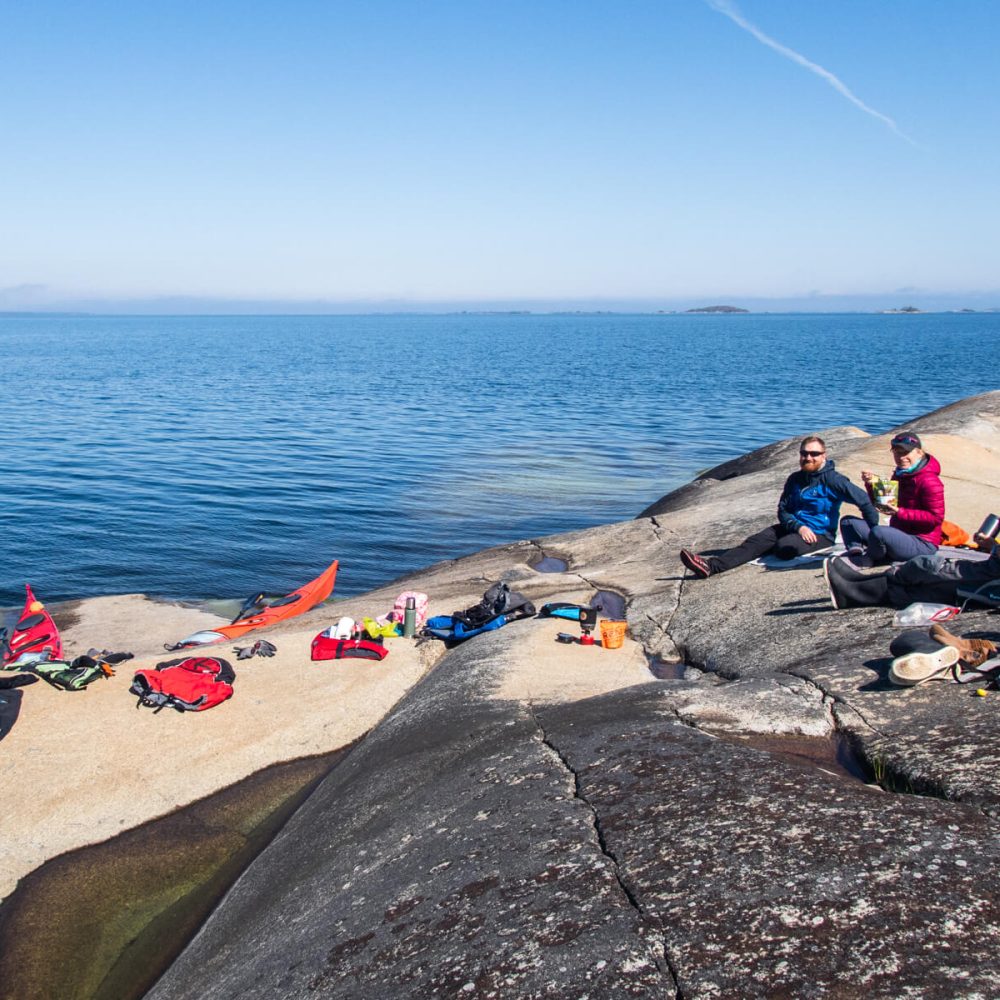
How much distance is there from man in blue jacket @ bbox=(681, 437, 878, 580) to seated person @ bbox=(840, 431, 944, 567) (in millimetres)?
642

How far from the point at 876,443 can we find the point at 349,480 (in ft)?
67.8

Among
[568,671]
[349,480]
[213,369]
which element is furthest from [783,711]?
[213,369]

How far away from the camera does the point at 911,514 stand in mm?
11766

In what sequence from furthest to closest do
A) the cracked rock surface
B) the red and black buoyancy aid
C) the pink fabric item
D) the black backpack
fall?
the black backpack → the pink fabric item → the red and black buoyancy aid → the cracked rock surface

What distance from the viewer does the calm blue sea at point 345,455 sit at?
25234 mm

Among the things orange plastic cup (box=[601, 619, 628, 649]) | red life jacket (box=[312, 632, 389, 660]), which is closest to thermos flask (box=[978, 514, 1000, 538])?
orange plastic cup (box=[601, 619, 628, 649])

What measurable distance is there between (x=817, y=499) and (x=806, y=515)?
0.35 meters

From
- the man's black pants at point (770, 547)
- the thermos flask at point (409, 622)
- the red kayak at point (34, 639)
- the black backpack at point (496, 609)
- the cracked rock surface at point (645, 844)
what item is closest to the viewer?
the cracked rock surface at point (645, 844)

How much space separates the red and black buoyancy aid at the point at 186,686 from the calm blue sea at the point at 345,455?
10288 millimetres

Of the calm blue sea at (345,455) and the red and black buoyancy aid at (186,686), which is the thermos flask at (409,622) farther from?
the calm blue sea at (345,455)

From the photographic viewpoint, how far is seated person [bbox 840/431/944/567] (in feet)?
37.9

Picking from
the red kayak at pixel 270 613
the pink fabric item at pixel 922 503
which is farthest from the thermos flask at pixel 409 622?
the pink fabric item at pixel 922 503

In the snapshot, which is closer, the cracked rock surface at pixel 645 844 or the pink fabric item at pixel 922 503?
the cracked rock surface at pixel 645 844

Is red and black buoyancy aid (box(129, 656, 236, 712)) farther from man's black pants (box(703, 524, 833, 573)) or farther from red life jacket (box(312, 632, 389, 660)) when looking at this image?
man's black pants (box(703, 524, 833, 573))
